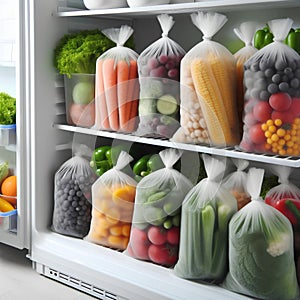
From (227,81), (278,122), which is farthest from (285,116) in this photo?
(227,81)

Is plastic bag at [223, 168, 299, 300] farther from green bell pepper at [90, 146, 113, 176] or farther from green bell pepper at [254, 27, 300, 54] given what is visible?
green bell pepper at [90, 146, 113, 176]

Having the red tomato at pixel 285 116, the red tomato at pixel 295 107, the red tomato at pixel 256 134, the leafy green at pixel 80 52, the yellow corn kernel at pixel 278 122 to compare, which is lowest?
the red tomato at pixel 256 134

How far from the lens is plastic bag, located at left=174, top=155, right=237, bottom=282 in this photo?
5.67 ft

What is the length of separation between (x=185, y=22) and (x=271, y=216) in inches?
37.3

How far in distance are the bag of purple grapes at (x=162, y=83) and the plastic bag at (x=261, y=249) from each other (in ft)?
1.17

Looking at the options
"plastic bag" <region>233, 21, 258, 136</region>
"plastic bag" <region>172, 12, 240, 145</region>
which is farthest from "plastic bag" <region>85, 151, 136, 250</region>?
"plastic bag" <region>233, 21, 258, 136</region>

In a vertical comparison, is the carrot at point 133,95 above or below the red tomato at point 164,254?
above

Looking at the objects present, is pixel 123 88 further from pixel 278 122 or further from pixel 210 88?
pixel 278 122

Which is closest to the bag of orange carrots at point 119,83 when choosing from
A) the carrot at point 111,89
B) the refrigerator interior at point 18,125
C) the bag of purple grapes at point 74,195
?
the carrot at point 111,89

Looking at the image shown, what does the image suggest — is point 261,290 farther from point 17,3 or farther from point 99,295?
point 17,3

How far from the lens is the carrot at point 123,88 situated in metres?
1.94

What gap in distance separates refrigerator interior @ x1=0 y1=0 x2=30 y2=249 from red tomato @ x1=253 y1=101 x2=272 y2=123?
3.02 ft

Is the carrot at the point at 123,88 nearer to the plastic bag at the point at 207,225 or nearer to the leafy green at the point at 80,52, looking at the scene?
the leafy green at the point at 80,52

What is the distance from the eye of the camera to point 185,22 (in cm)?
222
